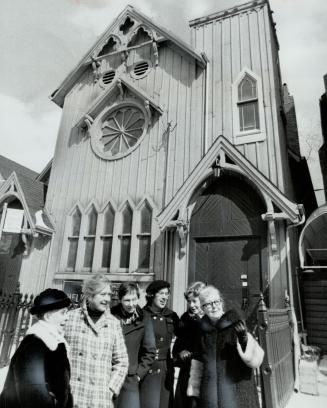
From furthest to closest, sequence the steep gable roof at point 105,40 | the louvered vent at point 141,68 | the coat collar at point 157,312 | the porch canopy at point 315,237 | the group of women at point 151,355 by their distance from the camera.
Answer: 1. the louvered vent at point 141,68
2. the steep gable roof at point 105,40
3. the porch canopy at point 315,237
4. the coat collar at point 157,312
5. the group of women at point 151,355

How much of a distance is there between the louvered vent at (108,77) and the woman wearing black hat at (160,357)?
11.6 m

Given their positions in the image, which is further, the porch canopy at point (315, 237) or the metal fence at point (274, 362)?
the porch canopy at point (315, 237)

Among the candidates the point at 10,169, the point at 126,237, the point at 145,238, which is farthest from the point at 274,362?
the point at 10,169

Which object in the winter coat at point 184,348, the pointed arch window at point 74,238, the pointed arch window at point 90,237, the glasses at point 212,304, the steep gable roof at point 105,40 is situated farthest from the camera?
the steep gable roof at point 105,40

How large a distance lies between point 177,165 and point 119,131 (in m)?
3.32

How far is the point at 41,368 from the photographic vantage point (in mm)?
2254

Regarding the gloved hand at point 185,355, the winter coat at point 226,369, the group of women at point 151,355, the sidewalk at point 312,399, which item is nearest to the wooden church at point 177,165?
the sidewalk at point 312,399

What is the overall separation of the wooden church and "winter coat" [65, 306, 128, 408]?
568cm

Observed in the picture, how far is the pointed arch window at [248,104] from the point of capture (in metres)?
10.0

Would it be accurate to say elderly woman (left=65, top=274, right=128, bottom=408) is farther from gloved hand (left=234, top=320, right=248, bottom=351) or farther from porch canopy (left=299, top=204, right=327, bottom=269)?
porch canopy (left=299, top=204, right=327, bottom=269)

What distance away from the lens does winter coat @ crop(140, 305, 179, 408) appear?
11.1 feet

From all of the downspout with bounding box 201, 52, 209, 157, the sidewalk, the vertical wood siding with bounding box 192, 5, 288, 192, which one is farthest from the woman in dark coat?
the downspout with bounding box 201, 52, 209, 157

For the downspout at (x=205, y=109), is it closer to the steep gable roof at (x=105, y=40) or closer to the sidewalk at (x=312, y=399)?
the steep gable roof at (x=105, y=40)

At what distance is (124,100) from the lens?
12586mm
